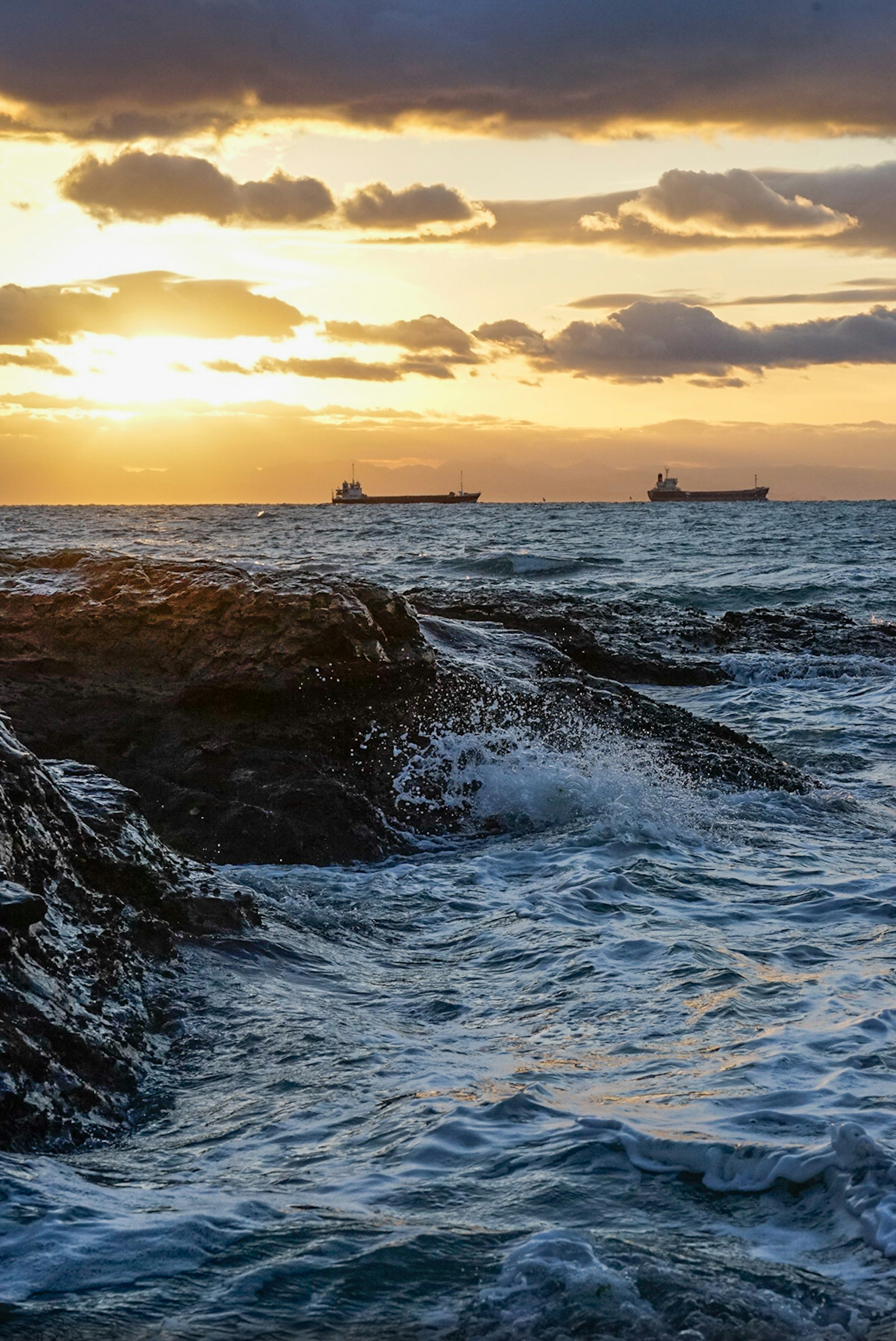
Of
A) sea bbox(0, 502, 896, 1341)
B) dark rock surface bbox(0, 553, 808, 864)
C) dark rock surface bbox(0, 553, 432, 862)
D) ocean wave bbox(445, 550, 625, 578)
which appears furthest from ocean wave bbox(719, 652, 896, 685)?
ocean wave bbox(445, 550, 625, 578)

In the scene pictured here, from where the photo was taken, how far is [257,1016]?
456cm

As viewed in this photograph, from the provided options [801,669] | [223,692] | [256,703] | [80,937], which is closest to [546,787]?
[256,703]

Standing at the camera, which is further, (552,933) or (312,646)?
(312,646)

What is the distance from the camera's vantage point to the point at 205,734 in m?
7.54

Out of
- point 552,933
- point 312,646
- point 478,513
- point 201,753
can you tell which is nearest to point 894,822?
point 552,933

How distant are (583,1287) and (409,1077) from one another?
137 centimetres

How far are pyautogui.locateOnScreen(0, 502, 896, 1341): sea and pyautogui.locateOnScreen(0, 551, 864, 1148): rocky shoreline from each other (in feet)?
0.77

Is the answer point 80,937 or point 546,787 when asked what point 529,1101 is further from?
point 546,787

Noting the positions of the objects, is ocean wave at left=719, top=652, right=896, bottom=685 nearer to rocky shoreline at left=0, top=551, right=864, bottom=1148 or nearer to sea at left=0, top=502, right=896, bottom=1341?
rocky shoreline at left=0, top=551, right=864, bottom=1148

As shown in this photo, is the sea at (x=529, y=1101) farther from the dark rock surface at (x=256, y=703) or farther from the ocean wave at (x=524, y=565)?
the ocean wave at (x=524, y=565)

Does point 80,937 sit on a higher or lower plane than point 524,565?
lower

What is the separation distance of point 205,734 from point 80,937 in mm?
3137

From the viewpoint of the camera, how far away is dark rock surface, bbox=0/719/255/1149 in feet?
11.9

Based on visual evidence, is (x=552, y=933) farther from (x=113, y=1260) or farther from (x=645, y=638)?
(x=645, y=638)
